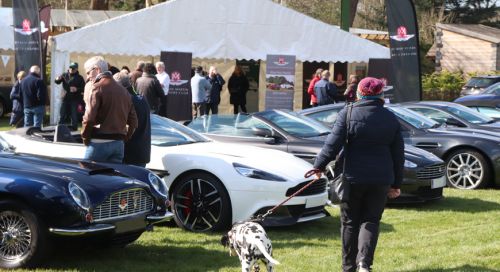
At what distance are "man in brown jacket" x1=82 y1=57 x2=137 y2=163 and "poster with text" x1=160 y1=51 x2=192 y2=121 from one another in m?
11.1

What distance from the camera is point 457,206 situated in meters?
10.3

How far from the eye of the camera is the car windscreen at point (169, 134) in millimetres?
8984

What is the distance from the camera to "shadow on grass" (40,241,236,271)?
6.54 metres

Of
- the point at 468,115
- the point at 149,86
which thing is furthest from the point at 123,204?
the point at 468,115

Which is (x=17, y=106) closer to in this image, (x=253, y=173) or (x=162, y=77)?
(x=162, y=77)

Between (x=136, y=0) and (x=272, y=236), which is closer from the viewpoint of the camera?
(x=272, y=236)

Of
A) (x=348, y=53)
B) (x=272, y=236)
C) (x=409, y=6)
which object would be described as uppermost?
(x=409, y=6)

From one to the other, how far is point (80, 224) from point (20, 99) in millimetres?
12106

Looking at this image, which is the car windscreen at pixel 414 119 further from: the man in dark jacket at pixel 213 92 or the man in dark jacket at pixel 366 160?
the man in dark jacket at pixel 213 92

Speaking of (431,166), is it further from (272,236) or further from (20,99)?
(20,99)

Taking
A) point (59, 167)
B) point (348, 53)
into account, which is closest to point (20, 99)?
point (348, 53)

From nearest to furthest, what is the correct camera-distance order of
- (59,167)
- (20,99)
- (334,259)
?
(59,167) → (334,259) → (20,99)

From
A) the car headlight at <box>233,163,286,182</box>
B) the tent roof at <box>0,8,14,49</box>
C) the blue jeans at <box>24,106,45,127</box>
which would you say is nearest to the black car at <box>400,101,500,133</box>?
the car headlight at <box>233,163,286,182</box>

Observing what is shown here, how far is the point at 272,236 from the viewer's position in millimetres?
8008
